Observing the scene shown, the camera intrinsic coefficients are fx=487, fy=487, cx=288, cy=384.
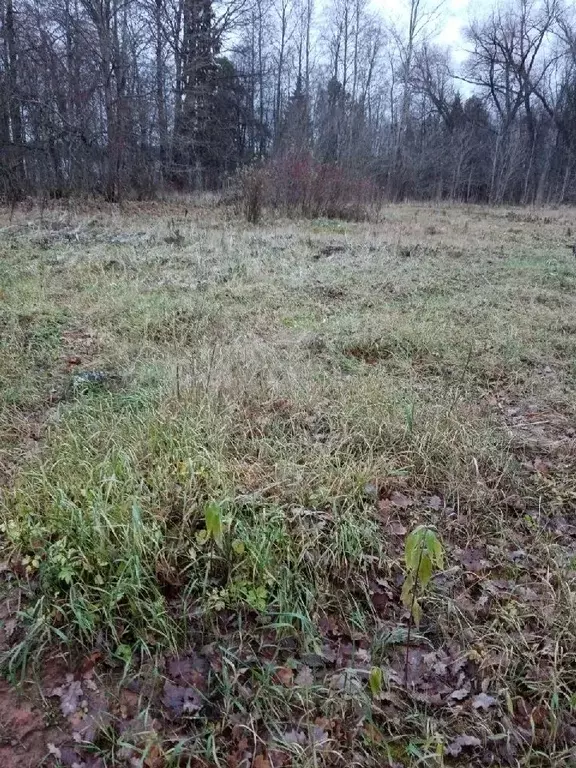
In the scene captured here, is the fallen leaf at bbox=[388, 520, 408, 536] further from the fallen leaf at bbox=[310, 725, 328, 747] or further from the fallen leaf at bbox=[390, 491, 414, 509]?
the fallen leaf at bbox=[310, 725, 328, 747]

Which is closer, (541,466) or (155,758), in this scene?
Result: (155,758)

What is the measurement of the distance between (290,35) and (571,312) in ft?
89.5

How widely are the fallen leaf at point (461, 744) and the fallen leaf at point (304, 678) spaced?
18.2 inches

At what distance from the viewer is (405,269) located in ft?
24.5

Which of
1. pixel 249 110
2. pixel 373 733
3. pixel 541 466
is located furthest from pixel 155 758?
pixel 249 110

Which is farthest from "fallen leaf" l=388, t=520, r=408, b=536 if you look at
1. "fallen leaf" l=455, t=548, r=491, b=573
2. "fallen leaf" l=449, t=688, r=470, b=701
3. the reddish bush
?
the reddish bush

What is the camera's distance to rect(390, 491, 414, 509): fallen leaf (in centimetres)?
243

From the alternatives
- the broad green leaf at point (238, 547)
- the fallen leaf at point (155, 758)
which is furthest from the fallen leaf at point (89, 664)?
the broad green leaf at point (238, 547)

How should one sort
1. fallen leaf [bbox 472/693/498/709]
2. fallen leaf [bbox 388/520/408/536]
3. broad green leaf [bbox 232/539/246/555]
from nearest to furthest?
fallen leaf [bbox 472/693/498/709], broad green leaf [bbox 232/539/246/555], fallen leaf [bbox 388/520/408/536]

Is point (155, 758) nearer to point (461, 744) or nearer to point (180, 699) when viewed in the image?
point (180, 699)

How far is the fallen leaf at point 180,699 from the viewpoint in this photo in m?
1.55

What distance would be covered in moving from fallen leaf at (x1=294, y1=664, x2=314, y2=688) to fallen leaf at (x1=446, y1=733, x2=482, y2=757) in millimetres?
461

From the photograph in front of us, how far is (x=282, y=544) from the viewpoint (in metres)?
2.05

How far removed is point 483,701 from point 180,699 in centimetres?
100
